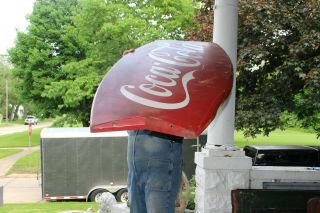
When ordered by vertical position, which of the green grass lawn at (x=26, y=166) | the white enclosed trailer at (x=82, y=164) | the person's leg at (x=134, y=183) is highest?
the person's leg at (x=134, y=183)

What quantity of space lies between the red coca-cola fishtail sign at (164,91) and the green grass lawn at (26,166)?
1887cm

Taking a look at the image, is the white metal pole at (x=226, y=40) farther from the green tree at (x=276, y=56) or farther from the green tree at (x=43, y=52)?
the green tree at (x=43, y=52)

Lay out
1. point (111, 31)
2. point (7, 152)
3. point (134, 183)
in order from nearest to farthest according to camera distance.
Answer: point (134, 183) < point (111, 31) < point (7, 152)

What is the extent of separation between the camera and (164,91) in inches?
84.6

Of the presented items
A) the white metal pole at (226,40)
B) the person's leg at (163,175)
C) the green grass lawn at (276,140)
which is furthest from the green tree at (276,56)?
the green grass lawn at (276,140)

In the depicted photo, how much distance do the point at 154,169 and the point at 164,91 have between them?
0.42m

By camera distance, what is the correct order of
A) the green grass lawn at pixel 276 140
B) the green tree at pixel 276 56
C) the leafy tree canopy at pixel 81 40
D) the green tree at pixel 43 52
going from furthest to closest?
the green grass lawn at pixel 276 140, the green tree at pixel 43 52, the leafy tree canopy at pixel 81 40, the green tree at pixel 276 56

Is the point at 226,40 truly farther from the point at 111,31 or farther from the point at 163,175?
the point at 111,31

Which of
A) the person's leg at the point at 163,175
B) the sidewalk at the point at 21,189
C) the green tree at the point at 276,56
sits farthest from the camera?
the sidewalk at the point at 21,189

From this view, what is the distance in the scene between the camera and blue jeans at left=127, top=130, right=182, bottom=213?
2.24 metres

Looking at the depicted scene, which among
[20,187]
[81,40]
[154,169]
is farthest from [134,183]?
[81,40]

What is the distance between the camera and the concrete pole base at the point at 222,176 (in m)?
6.21

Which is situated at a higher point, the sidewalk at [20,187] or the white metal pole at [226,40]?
the white metal pole at [226,40]

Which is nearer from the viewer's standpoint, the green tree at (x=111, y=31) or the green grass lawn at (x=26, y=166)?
the green grass lawn at (x=26, y=166)
